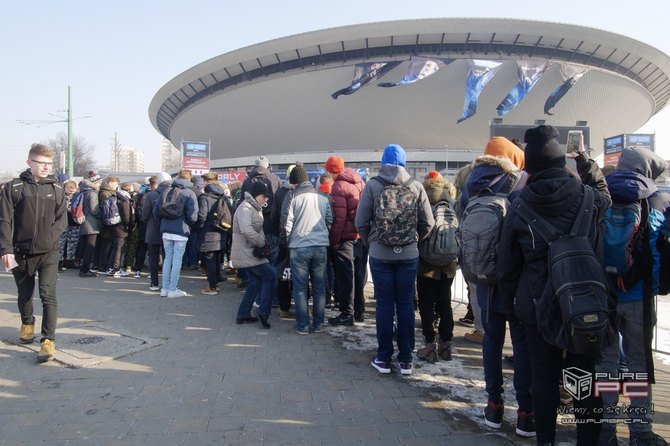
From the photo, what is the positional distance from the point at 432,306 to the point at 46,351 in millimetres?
3849


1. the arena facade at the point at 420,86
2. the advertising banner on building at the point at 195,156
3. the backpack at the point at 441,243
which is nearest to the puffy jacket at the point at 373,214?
the backpack at the point at 441,243

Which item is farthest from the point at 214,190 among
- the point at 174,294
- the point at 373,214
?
the point at 373,214

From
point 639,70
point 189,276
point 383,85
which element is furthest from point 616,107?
point 189,276

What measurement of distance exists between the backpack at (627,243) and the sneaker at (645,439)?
0.93 meters

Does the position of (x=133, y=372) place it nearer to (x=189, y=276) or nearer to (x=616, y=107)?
(x=189, y=276)

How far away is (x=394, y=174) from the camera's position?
3.85 metres

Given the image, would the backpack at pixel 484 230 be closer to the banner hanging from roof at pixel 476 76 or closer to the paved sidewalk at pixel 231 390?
the paved sidewalk at pixel 231 390

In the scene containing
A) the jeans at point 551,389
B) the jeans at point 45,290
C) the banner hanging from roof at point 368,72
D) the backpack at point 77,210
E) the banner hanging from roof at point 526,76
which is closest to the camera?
the jeans at point 551,389

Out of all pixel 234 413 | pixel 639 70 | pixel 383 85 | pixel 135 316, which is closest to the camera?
pixel 234 413

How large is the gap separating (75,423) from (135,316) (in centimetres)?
293

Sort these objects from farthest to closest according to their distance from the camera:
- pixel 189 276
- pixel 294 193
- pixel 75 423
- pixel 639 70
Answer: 1. pixel 639 70
2. pixel 189 276
3. pixel 294 193
4. pixel 75 423

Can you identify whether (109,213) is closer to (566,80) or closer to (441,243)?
(441,243)

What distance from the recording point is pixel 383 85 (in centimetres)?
3859

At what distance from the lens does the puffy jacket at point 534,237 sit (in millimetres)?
2260
